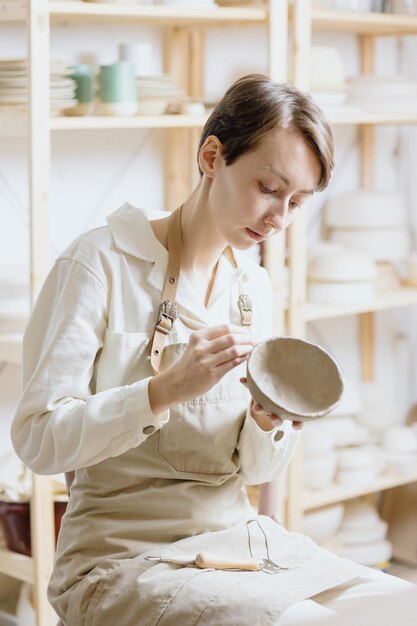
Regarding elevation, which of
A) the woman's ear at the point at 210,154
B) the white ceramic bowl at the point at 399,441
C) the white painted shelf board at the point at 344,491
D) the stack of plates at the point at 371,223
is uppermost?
the woman's ear at the point at 210,154

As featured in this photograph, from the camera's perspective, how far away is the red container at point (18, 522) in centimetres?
275

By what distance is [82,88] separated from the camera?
273 centimetres

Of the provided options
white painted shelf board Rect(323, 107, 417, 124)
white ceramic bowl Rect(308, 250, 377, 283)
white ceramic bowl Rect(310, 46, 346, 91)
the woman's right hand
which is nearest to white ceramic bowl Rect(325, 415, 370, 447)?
white ceramic bowl Rect(308, 250, 377, 283)

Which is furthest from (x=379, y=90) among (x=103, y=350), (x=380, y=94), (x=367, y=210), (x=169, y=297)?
(x=103, y=350)

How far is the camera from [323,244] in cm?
350

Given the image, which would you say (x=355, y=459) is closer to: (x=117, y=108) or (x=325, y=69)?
(x=325, y=69)

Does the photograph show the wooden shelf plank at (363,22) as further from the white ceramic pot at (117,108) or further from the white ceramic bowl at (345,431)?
the white ceramic bowl at (345,431)

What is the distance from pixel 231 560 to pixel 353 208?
6.42 ft

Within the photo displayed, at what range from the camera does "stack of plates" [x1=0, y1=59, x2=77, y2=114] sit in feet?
8.46

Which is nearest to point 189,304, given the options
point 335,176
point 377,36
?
point 335,176

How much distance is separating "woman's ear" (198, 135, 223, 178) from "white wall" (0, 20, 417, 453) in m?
1.16

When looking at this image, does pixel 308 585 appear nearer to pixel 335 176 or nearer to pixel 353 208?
pixel 353 208

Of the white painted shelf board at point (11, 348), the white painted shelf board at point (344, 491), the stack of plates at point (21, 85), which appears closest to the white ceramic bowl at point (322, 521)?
the white painted shelf board at point (344, 491)

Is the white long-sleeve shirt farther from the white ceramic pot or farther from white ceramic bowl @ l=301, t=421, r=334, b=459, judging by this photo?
white ceramic bowl @ l=301, t=421, r=334, b=459
